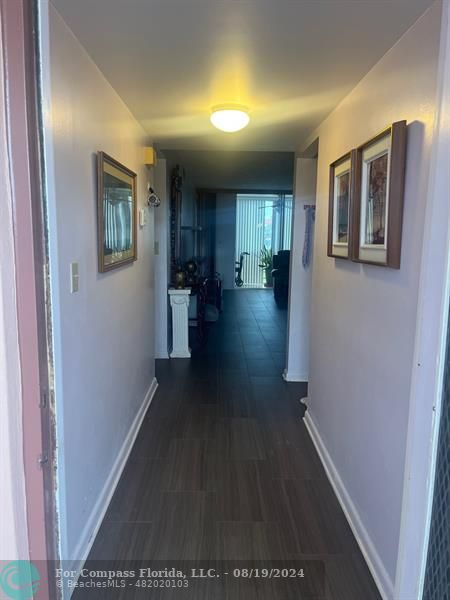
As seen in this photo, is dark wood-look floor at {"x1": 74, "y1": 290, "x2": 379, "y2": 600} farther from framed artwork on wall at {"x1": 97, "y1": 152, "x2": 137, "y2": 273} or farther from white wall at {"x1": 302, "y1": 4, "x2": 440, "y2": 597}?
framed artwork on wall at {"x1": 97, "y1": 152, "x2": 137, "y2": 273}

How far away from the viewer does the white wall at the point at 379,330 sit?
1.33m

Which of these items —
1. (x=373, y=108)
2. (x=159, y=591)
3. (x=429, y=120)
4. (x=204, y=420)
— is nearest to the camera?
(x=429, y=120)

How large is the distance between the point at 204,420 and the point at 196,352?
5.47 feet

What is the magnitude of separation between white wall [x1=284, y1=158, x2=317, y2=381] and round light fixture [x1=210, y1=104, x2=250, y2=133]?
125 cm

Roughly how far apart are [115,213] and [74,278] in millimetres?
650

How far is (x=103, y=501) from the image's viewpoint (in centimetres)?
194

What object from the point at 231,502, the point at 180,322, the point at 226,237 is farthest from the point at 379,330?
the point at 226,237

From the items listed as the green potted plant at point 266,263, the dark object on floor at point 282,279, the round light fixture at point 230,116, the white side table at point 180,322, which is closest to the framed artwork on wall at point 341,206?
the round light fixture at point 230,116

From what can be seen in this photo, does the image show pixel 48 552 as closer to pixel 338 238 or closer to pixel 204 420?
pixel 338 238

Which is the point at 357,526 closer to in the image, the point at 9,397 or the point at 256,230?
the point at 9,397

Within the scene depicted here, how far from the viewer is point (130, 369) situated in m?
2.60

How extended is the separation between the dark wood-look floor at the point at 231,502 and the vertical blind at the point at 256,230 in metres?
7.21

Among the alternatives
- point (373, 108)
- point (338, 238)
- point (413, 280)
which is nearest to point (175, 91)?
point (373, 108)

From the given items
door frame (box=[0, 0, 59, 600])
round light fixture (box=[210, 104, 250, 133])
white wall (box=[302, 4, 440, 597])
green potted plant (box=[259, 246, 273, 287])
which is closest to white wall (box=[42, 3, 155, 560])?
door frame (box=[0, 0, 59, 600])
